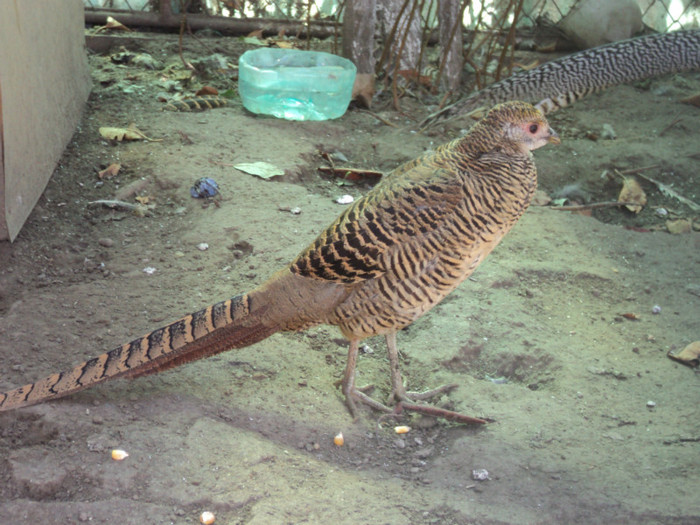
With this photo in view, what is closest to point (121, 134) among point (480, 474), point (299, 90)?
point (299, 90)

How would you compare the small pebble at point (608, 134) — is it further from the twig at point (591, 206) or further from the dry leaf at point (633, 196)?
the twig at point (591, 206)

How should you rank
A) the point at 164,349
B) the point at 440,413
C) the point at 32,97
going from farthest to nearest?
the point at 32,97 < the point at 440,413 < the point at 164,349

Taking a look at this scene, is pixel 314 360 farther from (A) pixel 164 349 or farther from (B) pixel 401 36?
(B) pixel 401 36

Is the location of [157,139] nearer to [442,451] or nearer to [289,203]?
[289,203]

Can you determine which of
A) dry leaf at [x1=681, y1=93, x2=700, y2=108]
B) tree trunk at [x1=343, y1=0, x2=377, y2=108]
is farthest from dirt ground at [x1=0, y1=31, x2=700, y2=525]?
dry leaf at [x1=681, y1=93, x2=700, y2=108]

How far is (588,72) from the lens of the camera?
19.9 feet

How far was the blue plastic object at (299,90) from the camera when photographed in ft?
18.7

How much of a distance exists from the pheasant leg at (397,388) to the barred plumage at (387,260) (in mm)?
254

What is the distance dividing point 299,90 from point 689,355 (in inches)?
142

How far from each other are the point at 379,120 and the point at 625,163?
77.9 inches

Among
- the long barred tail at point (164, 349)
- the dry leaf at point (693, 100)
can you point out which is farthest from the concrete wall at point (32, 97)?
the dry leaf at point (693, 100)

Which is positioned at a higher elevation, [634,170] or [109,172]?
[634,170]

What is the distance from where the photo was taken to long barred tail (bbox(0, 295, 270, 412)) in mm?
2730

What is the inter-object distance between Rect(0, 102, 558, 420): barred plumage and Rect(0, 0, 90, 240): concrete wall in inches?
54.5
